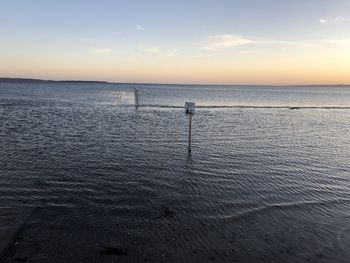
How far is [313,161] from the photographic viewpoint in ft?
65.4

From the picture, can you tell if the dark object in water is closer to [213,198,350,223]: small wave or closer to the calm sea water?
the calm sea water

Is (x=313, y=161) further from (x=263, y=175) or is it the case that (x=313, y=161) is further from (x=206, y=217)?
(x=206, y=217)

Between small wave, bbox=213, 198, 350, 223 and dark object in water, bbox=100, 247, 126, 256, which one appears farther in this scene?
small wave, bbox=213, 198, 350, 223

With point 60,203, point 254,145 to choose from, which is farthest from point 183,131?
point 60,203

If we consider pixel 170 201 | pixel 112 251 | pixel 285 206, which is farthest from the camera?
pixel 170 201

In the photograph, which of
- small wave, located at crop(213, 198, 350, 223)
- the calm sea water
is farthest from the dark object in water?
small wave, located at crop(213, 198, 350, 223)

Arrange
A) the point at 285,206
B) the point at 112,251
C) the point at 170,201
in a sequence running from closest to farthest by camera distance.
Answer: the point at 112,251
the point at 285,206
the point at 170,201

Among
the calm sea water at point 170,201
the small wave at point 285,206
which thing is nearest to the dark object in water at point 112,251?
the calm sea water at point 170,201

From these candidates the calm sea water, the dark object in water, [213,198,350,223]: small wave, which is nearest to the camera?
the dark object in water

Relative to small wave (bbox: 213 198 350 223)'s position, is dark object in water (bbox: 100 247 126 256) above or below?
above

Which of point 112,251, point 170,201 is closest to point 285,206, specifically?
point 170,201

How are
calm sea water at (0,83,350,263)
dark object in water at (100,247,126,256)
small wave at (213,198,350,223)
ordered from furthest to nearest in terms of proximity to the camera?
small wave at (213,198,350,223) < calm sea water at (0,83,350,263) < dark object in water at (100,247,126,256)

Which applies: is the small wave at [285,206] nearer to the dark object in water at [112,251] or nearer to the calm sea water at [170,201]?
the calm sea water at [170,201]

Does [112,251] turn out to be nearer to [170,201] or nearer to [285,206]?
[170,201]
